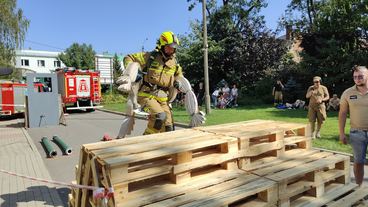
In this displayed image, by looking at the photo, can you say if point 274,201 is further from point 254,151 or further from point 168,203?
point 168,203

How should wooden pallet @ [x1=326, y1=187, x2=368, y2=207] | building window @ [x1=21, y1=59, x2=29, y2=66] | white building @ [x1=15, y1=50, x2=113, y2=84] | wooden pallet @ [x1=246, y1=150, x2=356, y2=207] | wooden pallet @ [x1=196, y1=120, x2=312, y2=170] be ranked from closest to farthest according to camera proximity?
wooden pallet @ [x1=246, y1=150, x2=356, y2=207] → wooden pallet @ [x1=196, y1=120, x2=312, y2=170] → wooden pallet @ [x1=326, y1=187, x2=368, y2=207] → white building @ [x1=15, y1=50, x2=113, y2=84] → building window @ [x1=21, y1=59, x2=29, y2=66]

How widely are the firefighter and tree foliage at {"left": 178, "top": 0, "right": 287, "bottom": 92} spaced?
17954 millimetres

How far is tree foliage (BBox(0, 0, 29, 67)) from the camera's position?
91.4 feet

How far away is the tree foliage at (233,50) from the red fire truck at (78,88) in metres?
6.45

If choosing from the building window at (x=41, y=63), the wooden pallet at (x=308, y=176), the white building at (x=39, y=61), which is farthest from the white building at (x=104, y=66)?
the building window at (x=41, y=63)

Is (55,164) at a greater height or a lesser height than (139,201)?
lesser

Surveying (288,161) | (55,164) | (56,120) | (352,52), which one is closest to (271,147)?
(288,161)

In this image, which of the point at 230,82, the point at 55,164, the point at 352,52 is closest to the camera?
the point at 55,164

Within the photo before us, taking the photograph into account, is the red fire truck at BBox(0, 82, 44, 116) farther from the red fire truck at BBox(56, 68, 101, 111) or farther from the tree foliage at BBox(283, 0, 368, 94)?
the tree foliage at BBox(283, 0, 368, 94)

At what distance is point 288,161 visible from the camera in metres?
3.82

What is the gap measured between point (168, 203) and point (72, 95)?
17.6 m

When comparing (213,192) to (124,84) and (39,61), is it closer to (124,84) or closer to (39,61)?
(124,84)

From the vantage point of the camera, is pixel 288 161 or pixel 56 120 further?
pixel 56 120

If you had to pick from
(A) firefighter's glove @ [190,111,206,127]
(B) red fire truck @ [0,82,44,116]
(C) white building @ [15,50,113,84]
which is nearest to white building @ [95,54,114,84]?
(B) red fire truck @ [0,82,44,116]
